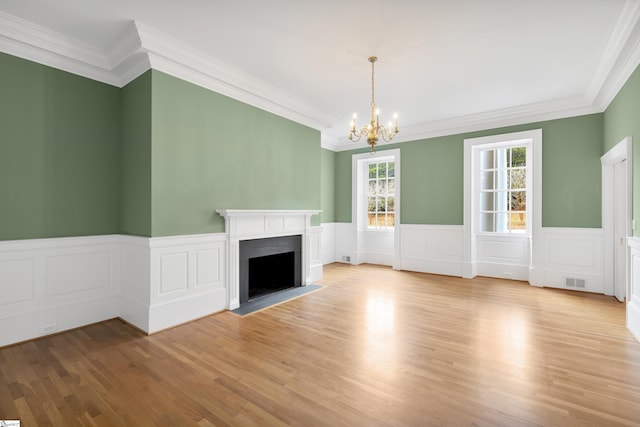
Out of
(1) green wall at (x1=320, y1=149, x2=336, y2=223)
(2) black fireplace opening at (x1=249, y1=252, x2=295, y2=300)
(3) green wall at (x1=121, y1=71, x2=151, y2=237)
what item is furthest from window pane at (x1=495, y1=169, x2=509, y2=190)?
(3) green wall at (x1=121, y1=71, x2=151, y2=237)

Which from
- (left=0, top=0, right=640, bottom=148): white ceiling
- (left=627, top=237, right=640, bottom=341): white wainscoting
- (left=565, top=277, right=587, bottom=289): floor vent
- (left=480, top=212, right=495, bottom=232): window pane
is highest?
(left=0, top=0, right=640, bottom=148): white ceiling

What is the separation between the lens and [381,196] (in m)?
7.28

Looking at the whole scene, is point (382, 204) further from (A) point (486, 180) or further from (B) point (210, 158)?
(B) point (210, 158)

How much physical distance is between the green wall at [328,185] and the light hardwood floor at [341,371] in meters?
3.65

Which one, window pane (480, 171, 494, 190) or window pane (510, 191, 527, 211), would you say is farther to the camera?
window pane (480, 171, 494, 190)

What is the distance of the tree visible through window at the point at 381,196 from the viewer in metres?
7.14

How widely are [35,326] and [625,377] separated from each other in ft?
17.2

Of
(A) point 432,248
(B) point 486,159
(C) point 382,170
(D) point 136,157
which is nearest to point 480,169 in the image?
(B) point 486,159

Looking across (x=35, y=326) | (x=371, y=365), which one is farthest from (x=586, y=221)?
(x=35, y=326)

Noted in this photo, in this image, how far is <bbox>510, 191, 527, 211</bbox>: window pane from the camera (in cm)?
566

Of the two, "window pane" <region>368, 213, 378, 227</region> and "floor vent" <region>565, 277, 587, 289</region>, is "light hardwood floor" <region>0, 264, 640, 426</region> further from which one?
"window pane" <region>368, 213, 378, 227</region>

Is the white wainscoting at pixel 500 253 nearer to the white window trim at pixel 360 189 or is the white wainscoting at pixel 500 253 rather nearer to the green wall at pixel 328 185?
the white window trim at pixel 360 189

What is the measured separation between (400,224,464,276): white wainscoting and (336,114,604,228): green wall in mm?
174

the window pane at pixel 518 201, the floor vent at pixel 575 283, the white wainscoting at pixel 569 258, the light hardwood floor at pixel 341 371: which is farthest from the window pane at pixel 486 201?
the light hardwood floor at pixel 341 371
